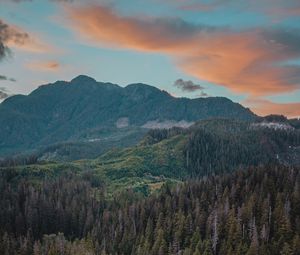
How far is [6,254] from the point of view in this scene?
199875 millimetres

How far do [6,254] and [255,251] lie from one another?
108017 mm

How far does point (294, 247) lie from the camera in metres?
198

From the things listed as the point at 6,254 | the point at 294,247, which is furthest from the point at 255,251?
the point at 6,254

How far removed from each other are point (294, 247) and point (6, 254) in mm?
124387

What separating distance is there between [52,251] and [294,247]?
342 ft

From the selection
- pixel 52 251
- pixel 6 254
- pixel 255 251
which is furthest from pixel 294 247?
pixel 6 254

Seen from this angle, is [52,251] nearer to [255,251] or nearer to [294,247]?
[255,251]

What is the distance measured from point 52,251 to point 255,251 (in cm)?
8793

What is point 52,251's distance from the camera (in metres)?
199

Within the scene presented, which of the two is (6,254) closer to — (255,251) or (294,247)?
(255,251)

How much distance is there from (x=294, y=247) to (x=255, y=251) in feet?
54.3

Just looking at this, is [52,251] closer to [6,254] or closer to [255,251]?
[6,254]

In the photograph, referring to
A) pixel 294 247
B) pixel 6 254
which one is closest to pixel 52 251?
pixel 6 254
